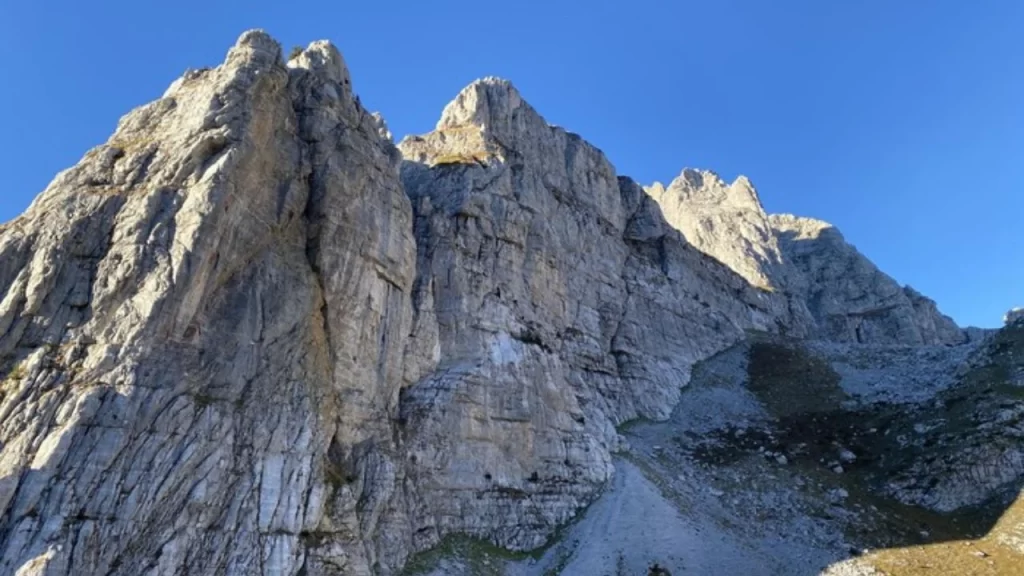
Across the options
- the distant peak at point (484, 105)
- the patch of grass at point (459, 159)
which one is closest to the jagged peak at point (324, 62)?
the patch of grass at point (459, 159)

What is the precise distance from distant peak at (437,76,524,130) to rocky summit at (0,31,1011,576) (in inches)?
482

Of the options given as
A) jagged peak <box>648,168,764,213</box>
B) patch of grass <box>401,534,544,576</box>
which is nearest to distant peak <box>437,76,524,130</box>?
patch of grass <box>401,534,544,576</box>

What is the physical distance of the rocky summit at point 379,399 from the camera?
26656 mm

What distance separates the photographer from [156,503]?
84.4ft

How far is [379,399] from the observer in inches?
1495

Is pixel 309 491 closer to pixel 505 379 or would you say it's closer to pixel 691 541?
pixel 505 379

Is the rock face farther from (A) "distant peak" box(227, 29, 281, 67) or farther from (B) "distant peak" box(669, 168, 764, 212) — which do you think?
(A) "distant peak" box(227, 29, 281, 67)

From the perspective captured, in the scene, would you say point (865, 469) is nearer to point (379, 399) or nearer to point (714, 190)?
point (379, 399)

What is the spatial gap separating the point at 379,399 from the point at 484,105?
50.0 meters

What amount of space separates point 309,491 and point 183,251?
12.7m

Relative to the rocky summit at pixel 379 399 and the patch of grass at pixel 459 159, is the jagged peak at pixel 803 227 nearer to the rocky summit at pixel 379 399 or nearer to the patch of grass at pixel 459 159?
the rocky summit at pixel 379 399

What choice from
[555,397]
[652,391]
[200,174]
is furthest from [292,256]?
[652,391]

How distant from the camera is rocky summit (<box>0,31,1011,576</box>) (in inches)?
1049

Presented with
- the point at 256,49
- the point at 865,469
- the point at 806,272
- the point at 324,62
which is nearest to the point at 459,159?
the point at 324,62
